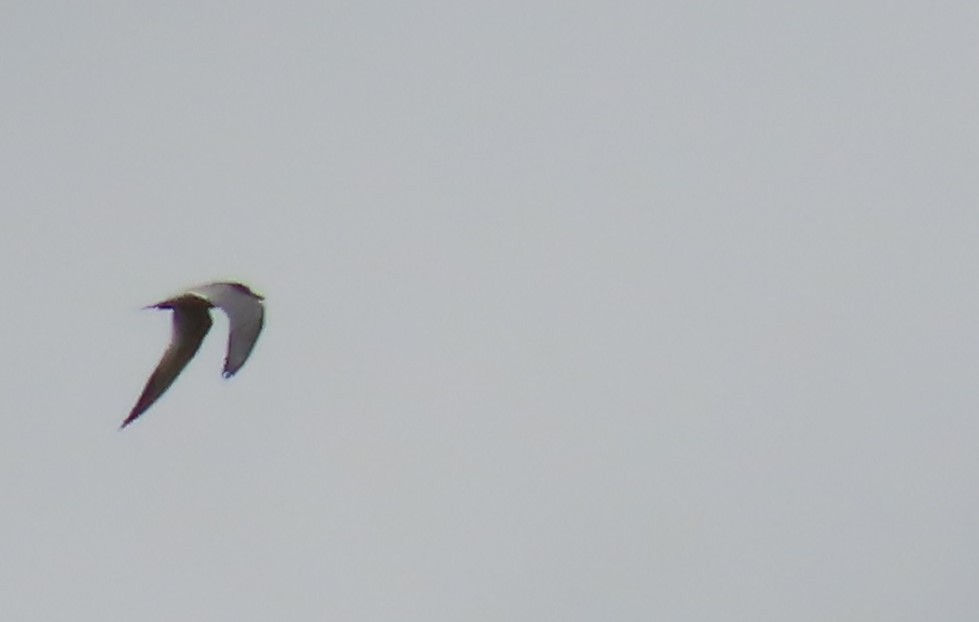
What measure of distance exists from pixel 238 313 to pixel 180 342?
65 centimetres

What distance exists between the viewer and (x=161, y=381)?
778cm

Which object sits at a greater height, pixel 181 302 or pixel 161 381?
pixel 181 302

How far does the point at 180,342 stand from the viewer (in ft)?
26.8

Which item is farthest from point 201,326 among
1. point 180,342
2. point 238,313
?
point 238,313

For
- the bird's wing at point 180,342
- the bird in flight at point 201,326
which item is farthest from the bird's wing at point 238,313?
the bird's wing at point 180,342

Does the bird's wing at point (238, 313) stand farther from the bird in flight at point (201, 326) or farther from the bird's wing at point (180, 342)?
the bird's wing at point (180, 342)

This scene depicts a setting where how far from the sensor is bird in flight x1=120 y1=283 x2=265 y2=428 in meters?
7.71

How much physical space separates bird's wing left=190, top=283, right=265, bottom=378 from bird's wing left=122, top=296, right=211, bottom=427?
20 centimetres

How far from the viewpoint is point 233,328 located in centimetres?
779

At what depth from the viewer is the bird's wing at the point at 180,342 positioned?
7.75 m

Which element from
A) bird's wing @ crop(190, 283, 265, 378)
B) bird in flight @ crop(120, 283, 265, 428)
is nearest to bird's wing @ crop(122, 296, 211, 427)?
bird in flight @ crop(120, 283, 265, 428)

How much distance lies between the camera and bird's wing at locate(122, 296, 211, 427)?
7.75 metres

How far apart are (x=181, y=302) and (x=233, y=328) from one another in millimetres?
562

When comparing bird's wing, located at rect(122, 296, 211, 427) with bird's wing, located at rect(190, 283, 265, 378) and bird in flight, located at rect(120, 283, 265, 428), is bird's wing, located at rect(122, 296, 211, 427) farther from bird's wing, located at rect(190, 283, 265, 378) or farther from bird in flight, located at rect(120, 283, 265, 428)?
bird's wing, located at rect(190, 283, 265, 378)
